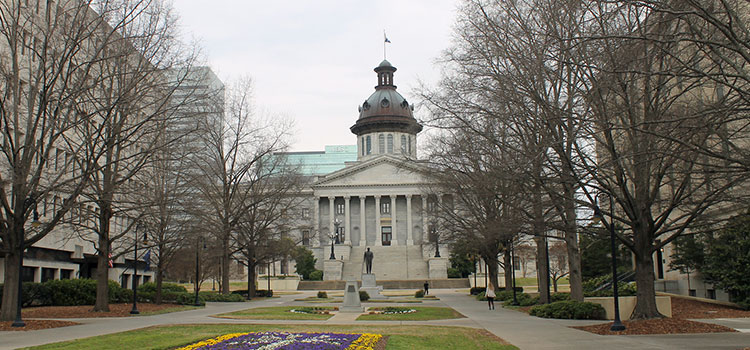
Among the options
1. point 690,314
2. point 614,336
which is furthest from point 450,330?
point 690,314

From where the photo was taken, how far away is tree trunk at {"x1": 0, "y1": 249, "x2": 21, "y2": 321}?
21.5m

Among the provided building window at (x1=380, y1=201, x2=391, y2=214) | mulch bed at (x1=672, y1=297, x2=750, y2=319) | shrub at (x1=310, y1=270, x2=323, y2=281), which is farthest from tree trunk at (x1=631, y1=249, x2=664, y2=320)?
building window at (x1=380, y1=201, x2=391, y2=214)

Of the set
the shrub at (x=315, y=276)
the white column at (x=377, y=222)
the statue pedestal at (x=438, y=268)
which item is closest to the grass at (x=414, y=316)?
the statue pedestal at (x=438, y=268)

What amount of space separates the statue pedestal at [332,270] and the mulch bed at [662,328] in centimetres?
6454

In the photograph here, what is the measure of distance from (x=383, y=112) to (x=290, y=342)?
9213 cm

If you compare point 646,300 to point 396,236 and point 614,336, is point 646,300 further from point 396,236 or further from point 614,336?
point 396,236

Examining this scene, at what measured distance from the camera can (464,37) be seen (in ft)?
74.5

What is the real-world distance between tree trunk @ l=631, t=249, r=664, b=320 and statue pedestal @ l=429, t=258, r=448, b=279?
5937 centimetres

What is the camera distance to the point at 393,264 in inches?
3462

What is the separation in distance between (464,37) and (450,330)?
399 inches

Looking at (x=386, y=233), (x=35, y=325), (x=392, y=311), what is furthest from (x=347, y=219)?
(x=35, y=325)

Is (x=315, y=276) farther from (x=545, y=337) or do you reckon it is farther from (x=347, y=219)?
(x=545, y=337)

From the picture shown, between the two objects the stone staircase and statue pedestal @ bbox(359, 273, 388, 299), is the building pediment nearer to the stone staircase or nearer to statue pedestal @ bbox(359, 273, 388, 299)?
the stone staircase

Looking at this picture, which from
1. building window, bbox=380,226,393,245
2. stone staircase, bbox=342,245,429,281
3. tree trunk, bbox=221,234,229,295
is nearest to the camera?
tree trunk, bbox=221,234,229,295
